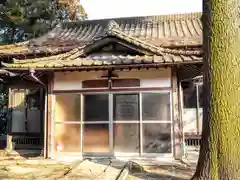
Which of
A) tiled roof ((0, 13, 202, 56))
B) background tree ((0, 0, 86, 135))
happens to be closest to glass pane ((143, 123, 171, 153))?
tiled roof ((0, 13, 202, 56))

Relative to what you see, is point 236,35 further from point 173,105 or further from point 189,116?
point 189,116

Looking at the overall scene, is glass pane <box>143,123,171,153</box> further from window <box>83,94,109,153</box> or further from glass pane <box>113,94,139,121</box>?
window <box>83,94,109,153</box>

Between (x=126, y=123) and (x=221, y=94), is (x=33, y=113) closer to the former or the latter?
(x=126, y=123)

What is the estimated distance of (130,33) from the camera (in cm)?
1484

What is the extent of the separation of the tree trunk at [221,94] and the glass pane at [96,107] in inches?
199

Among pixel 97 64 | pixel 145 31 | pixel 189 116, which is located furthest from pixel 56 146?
pixel 145 31

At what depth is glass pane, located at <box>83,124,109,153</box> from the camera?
992cm

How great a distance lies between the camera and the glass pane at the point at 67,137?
1009 centimetres

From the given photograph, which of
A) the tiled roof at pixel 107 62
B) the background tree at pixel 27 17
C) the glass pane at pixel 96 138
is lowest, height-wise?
the glass pane at pixel 96 138

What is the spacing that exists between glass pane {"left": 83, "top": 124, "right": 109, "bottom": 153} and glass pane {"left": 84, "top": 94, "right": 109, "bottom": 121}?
0.26m

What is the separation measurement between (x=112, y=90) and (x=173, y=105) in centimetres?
206

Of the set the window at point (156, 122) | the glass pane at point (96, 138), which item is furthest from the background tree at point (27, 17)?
the window at point (156, 122)

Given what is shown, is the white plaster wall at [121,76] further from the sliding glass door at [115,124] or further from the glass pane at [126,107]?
the glass pane at [126,107]

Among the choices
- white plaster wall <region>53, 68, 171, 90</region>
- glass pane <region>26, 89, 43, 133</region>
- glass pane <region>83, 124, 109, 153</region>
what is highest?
white plaster wall <region>53, 68, 171, 90</region>
